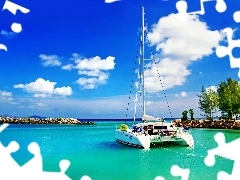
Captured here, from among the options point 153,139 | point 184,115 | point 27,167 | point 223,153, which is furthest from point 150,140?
point 184,115

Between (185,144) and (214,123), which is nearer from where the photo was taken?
(185,144)

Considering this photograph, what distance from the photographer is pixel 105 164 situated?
14344 millimetres

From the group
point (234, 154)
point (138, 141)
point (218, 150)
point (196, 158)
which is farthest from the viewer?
point (138, 141)

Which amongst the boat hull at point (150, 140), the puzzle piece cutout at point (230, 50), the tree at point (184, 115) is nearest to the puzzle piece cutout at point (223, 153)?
the puzzle piece cutout at point (230, 50)

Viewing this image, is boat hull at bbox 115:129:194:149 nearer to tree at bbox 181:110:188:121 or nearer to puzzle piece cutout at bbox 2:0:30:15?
puzzle piece cutout at bbox 2:0:30:15

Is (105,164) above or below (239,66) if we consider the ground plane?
below

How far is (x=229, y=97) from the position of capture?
38000 millimetres

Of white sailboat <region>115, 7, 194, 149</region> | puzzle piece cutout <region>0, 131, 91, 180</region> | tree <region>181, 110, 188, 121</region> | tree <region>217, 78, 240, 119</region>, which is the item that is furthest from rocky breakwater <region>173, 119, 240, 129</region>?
puzzle piece cutout <region>0, 131, 91, 180</region>

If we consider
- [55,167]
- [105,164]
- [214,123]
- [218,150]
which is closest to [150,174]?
[105,164]

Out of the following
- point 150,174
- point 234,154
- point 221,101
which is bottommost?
point 150,174

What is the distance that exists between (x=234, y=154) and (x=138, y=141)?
13.0 m

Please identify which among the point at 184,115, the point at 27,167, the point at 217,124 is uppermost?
the point at 184,115

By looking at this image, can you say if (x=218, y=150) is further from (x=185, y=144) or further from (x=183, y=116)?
(x=183, y=116)

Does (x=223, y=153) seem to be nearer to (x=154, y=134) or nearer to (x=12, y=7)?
(x=12, y=7)
